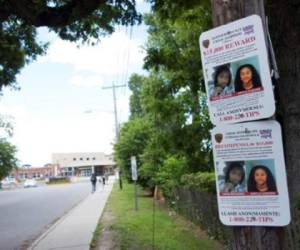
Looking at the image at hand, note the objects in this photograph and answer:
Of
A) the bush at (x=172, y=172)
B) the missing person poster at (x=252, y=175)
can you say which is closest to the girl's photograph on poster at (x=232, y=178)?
the missing person poster at (x=252, y=175)

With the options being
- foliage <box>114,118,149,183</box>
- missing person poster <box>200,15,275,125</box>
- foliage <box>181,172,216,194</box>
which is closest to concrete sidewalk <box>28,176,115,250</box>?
foliage <box>181,172,216,194</box>

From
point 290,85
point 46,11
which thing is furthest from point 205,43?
point 46,11

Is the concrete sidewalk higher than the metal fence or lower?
lower

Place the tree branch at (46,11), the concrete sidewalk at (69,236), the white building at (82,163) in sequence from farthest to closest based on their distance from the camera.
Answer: the white building at (82,163) < the concrete sidewalk at (69,236) < the tree branch at (46,11)

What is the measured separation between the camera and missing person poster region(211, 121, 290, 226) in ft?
10.4

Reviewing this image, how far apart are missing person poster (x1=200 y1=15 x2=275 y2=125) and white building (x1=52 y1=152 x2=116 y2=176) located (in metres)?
138

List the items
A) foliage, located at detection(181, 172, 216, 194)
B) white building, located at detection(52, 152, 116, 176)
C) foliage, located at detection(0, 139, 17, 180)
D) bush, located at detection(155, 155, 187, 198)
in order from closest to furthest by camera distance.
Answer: foliage, located at detection(181, 172, 216, 194)
bush, located at detection(155, 155, 187, 198)
foliage, located at detection(0, 139, 17, 180)
white building, located at detection(52, 152, 116, 176)

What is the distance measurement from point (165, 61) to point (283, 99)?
17.1 feet

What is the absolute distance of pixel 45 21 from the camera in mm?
10273

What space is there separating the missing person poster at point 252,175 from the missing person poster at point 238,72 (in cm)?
10

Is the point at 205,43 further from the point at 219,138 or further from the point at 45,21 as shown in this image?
the point at 45,21

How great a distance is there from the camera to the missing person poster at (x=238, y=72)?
3203 mm

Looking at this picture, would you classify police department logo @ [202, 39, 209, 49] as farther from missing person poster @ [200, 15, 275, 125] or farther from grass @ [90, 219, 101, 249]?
grass @ [90, 219, 101, 249]

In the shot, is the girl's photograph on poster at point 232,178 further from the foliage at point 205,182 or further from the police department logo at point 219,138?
the foliage at point 205,182
